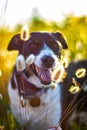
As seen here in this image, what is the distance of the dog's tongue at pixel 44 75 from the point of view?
3467 mm

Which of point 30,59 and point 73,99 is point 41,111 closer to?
point 73,99

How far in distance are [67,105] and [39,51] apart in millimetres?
484

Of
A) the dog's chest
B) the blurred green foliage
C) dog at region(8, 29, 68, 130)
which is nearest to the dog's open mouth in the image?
dog at region(8, 29, 68, 130)

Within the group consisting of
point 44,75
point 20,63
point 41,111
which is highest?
point 20,63

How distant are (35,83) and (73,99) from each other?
37cm

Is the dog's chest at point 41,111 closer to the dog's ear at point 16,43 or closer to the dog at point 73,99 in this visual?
the dog at point 73,99

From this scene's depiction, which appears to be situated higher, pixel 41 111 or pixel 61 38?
pixel 61 38

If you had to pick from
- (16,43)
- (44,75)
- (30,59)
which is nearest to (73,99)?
(44,75)

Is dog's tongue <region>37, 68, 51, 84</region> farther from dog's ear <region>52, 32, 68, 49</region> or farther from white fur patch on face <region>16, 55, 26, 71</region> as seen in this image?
dog's ear <region>52, 32, 68, 49</region>

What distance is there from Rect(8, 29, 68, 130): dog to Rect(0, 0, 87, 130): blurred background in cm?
7

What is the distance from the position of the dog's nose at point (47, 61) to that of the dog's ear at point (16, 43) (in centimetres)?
29

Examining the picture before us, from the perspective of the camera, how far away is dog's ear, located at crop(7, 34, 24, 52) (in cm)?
364

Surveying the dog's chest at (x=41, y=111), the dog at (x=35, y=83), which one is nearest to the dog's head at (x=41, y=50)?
the dog at (x=35, y=83)

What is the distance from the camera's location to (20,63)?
351 cm
